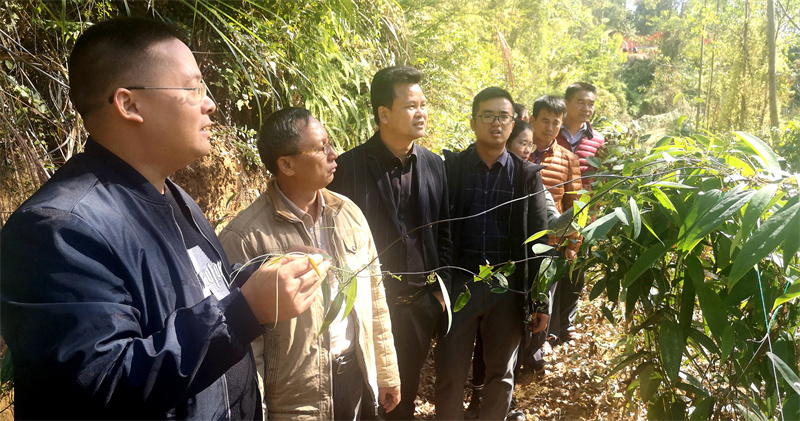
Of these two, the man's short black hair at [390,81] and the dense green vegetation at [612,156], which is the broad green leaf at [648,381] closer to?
the dense green vegetation at [612,156]

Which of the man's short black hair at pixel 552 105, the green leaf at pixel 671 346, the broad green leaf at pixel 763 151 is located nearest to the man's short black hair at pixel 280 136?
the green leaf at pixel 671 346

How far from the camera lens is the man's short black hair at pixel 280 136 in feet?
7.70

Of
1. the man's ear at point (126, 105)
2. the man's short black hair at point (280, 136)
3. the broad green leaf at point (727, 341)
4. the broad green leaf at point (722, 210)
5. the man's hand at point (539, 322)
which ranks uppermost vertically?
the man's ear at point (126, 105)

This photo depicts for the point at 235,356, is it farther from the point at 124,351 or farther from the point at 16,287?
the point at 16,287

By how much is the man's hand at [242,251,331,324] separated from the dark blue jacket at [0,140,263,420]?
0.03m

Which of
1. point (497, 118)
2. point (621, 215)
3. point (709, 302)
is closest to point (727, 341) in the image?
point (709, 302)

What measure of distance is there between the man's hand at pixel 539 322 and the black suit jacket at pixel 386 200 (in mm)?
570

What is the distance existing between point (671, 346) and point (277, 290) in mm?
1069

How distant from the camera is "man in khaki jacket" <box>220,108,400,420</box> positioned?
207cm

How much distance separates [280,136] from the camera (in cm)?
237

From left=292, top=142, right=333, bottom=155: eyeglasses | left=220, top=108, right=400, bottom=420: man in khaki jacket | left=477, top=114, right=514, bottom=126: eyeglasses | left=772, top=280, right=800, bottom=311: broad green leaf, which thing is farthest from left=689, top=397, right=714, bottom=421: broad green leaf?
left=477, top=114, right=514, bottom=126: eyeglasses

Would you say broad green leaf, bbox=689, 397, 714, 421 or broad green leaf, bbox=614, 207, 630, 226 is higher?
broad green leaf, bbox=614, 207, 630, 226

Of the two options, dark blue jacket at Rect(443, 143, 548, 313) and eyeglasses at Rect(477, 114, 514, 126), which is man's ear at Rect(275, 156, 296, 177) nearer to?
dark blue jacket at Rect(443, 143, 548, 313)

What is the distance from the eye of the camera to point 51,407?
1.18 meters
